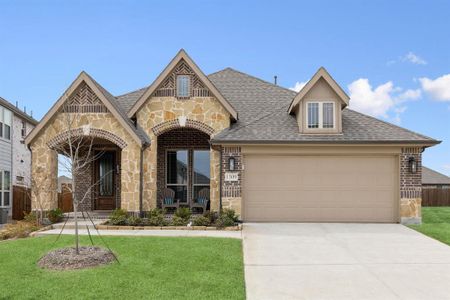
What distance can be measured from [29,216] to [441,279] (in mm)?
12850

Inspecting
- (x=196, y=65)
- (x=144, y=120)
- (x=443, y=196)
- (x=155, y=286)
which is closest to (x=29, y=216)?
(x=144, y=120)

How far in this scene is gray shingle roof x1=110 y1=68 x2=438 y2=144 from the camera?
1491cm

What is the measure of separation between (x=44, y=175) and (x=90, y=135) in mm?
2315

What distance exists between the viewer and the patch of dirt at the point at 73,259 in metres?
7.93

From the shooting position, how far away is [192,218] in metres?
14.8

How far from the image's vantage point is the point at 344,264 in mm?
8555

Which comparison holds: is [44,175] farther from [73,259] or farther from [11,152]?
[11,152]

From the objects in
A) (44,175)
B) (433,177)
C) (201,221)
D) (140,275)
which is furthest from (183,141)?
(433,177)

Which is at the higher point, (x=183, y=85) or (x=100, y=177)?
(x=183, y=85)

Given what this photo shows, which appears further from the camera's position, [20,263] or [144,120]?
[144,120]

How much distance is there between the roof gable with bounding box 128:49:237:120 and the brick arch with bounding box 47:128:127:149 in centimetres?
130

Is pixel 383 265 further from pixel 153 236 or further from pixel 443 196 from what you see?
pixel 443 196

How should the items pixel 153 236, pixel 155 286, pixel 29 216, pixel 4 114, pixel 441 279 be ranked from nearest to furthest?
pixel 155 286
pixel 441 279
pixel 153 236
pixel 29 216
pixel 4 114

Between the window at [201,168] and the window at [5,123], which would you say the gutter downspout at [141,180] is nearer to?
the window at [201,168]
